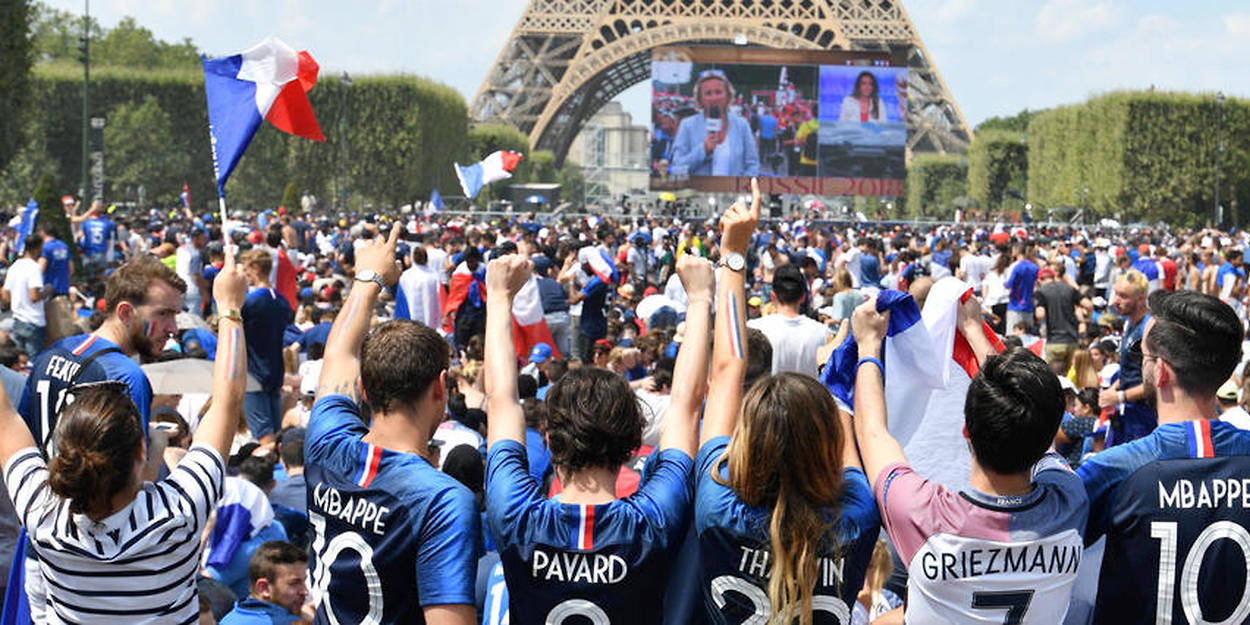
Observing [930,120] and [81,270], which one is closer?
[81,270]

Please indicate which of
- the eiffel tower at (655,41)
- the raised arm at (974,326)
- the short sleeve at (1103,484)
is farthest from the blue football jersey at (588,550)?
the eiffel tower at (655,41)

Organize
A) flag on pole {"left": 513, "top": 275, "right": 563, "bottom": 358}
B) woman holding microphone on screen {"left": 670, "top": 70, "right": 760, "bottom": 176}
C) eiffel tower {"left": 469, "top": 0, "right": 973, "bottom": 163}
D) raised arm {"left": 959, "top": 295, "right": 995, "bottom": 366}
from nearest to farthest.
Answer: raised arm {"left": 959, "top": 295, "right": 995, "bottom": 366} → flag on pole {"left": 513, "top": 275, "right": 563, "bottom": 358} → woman holding microphone on screen {"left": 670, "top": 70, "right": 760, "bottom": 176} → eiffel tower {"left": 469, "top": 0, "right": 973, "bottom": 163}

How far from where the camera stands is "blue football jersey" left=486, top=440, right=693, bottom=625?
9.41ft

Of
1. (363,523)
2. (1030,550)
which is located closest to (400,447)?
(363,523)

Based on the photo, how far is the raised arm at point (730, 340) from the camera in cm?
312

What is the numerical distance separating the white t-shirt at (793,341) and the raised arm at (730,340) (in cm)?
309

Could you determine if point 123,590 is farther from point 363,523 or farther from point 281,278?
point 281,278

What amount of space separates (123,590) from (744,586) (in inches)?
52.4

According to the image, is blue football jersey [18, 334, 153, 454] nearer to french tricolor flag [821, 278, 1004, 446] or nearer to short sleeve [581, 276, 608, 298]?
french tricolor flag [821, 278, 1004, 446]

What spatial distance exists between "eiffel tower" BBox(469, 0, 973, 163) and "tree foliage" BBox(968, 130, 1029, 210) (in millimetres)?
2377

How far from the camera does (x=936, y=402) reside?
4.45 m

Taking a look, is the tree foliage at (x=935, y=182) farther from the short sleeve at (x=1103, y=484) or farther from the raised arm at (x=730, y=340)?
the short sleeve at (x=1103, y=484)

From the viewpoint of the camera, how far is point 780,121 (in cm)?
5816

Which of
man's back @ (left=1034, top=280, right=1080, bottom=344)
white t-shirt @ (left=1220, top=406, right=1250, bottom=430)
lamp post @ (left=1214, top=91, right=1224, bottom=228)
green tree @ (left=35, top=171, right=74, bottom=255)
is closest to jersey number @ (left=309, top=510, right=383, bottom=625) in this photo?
white t-shirt @ (left=1220, top=406, right=1250, bottom=430)
